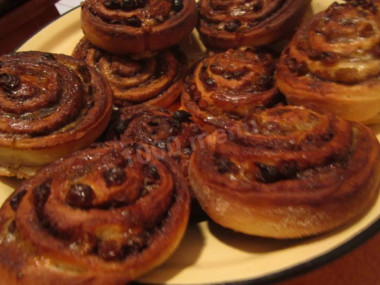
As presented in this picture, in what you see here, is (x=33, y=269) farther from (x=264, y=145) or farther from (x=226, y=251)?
(x=264, y=145)

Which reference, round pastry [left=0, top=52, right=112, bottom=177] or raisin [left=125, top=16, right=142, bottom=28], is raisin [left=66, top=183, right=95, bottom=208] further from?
raisin [left=125, top=16, right=142, bottom=28]

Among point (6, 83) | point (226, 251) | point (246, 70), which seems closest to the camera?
point (226, 251)

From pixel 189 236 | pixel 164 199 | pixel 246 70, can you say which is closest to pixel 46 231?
pixel 164 199

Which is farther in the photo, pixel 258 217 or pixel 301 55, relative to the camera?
pixel 301 55

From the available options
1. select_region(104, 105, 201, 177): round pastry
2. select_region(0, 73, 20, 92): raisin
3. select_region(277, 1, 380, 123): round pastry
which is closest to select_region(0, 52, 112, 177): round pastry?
select_region(0, 73, 20, 92): raisin

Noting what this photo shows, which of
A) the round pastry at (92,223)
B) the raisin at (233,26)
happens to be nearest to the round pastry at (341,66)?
the raisin at (233,26)

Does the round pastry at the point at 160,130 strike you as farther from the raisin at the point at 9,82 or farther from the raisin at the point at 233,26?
the raisin at the point at 233,26
